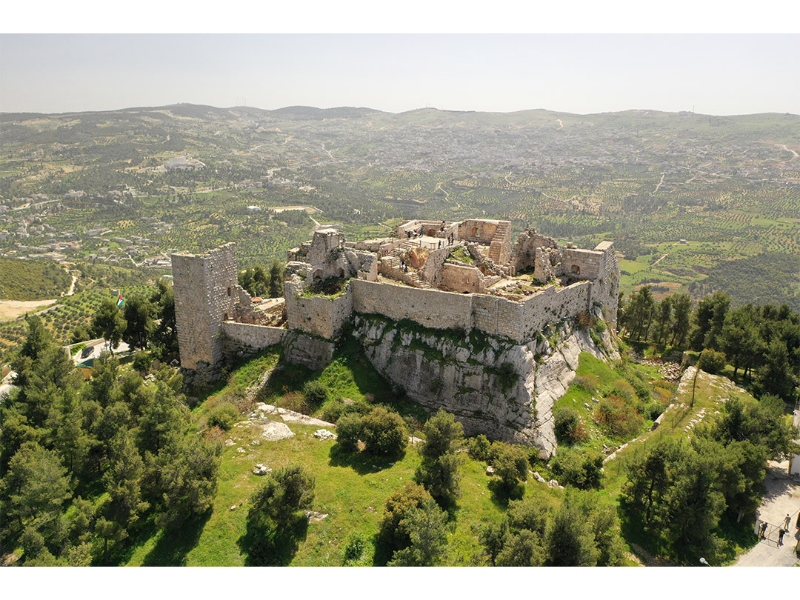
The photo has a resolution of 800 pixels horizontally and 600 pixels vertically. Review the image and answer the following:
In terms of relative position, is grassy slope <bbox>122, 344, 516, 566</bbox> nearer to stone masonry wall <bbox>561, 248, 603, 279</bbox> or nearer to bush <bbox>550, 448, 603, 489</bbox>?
bush <bbox>550, 448, 603, 489</bbox>

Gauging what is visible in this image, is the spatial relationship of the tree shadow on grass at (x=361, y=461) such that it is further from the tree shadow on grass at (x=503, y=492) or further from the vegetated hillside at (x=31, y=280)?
the vegetated hillside at (x=31, y=280)

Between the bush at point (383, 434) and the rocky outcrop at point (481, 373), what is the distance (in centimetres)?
485

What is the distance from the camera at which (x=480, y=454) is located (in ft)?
87.2

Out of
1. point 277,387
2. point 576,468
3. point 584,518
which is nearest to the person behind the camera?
point 584,518

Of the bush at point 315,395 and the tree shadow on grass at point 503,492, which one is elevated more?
the bush at point 315,395

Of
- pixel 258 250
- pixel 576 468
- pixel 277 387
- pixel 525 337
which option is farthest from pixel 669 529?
pixel 258 250

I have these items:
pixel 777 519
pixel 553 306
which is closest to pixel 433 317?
pixel 553 306

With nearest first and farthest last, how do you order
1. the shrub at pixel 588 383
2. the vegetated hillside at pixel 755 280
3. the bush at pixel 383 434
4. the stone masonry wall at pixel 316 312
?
the bush at pixel 383 434, the shrub at pixel 588 383, the stone masonry wall at pixel 316 312, the vegetated hillside at pixel 755 280

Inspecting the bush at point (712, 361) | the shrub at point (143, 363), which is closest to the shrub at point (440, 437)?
the shrub at point (143, 363)

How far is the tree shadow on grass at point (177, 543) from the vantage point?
19766 mm

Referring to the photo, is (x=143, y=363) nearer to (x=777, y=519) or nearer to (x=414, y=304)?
(x=414, y=304)
